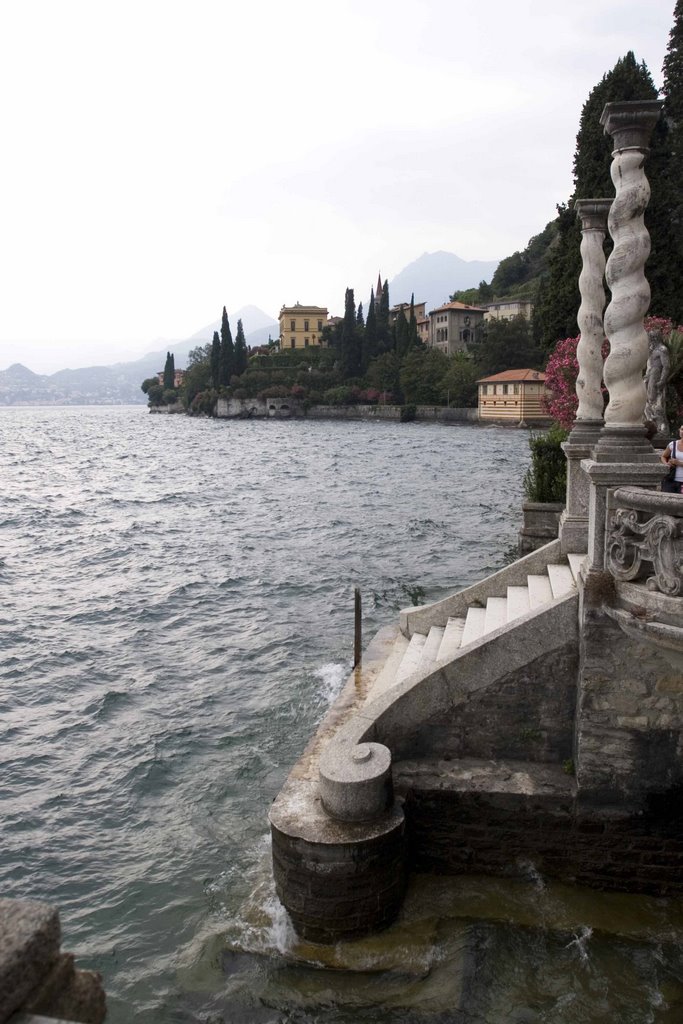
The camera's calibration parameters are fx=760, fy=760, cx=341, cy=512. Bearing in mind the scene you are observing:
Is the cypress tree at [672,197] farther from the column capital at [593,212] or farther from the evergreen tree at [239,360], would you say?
the evergreen tree at [239,360]

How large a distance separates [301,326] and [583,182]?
367 ft

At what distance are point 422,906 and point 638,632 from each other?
3.12 m

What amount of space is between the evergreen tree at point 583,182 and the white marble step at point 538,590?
25.5 m

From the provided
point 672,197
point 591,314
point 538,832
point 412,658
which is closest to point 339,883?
point 538,832

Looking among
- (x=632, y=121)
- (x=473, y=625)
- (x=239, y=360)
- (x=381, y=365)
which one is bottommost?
(x=473, y=625)

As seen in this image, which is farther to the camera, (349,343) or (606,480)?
(349,343)

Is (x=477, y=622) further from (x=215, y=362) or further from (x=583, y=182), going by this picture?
(x=215, y=362)

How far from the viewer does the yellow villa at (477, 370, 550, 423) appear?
78.1 m

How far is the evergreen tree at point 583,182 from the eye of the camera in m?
32.7

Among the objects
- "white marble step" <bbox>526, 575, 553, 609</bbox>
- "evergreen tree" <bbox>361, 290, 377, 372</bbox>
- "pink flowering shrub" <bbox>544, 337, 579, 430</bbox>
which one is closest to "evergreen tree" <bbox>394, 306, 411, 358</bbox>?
"evergreen tree" <bbox>361, 290, 377, 372</bbox>

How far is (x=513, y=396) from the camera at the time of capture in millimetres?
80688

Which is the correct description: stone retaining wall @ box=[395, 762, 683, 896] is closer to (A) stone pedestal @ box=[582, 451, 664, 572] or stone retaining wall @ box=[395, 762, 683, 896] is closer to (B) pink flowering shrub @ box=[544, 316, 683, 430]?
(A) stone pedestal @ box=[582, 451, 664, 572]

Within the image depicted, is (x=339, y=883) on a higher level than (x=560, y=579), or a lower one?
lower

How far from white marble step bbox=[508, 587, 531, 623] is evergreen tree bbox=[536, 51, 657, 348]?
25502mm
